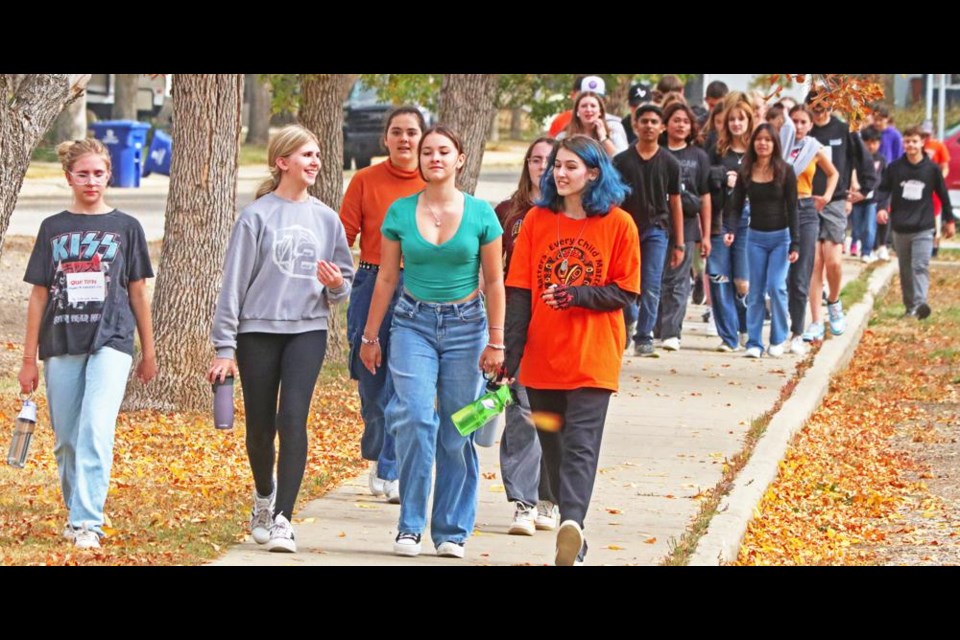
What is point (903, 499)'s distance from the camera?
9.33 m

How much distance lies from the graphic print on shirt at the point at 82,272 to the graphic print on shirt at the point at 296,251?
0.68m

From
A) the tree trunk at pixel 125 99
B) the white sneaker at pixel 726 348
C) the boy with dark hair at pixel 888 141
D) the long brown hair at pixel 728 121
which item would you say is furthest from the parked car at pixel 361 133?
the long brown hair at pixel 728 121

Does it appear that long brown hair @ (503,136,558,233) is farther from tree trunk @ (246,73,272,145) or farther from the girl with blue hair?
tree trunk @ (246,73,272,145)

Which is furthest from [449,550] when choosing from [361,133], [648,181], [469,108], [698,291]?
[361,133]

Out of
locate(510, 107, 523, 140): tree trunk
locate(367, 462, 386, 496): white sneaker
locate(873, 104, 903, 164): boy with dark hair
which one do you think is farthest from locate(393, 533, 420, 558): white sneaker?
locate(510, 107, 523, 140): tree trunk

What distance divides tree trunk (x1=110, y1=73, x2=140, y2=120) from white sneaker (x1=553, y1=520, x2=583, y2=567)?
33481 millimetres

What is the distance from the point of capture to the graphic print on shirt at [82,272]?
280 inches

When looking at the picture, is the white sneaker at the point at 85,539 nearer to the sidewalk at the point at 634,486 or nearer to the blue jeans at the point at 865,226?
the sidewalk at the point at 634,486

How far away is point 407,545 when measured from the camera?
23.3ft

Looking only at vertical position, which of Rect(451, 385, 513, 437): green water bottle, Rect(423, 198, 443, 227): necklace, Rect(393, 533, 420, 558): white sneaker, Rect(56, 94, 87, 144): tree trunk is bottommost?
Rect(393, 533, 420, 558): white sneaker

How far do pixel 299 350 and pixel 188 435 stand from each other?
326cm

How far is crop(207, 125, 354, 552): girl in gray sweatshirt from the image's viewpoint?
7.04m
